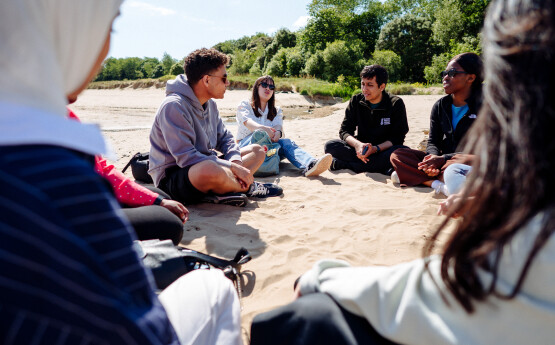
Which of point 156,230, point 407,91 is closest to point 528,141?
point 156,230

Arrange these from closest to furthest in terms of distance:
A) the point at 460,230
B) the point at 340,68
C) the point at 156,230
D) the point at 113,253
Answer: the point at 113,253 → the point at 460,230 → the point at 156,230 → the point at 340,68

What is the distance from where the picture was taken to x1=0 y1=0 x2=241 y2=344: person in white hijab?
61 centimetres

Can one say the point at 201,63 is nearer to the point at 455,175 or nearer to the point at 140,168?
the point at 140,168

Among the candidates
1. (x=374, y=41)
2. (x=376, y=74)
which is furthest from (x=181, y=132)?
(x=374, y=41)

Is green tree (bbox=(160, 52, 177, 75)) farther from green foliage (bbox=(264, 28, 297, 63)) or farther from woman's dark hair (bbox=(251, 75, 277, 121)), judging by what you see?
woman's dark hair (bbox=(251, 75, 277, 121))

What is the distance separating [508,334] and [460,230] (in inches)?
9.9

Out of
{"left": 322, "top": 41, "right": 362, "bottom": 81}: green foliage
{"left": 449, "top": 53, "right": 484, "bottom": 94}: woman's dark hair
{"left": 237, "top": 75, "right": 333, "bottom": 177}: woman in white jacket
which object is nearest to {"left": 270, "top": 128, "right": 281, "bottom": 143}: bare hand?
{"left": 237, "top": 75, "right": 333, "bottom": 177}: woman in white jacket

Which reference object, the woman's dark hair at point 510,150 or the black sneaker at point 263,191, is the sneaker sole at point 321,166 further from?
the woman's dark hair at point 510,150

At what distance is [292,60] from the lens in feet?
106

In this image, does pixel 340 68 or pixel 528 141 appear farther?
pixel 340 68

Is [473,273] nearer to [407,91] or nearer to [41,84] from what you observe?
[41,84]

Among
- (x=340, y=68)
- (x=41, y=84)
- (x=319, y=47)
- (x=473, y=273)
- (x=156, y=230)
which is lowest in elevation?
(x=156, y=230)

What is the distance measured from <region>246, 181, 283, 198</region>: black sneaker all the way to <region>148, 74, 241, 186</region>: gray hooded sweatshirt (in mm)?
394

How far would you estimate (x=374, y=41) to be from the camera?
37406 millimetres
